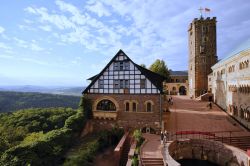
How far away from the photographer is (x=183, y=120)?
31422 mm

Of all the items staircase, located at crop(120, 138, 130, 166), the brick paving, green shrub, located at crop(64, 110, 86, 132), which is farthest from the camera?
green shrub, located at crop(64, 110, 86, 132)

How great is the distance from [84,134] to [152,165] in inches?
516

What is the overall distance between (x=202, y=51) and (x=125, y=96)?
107ft

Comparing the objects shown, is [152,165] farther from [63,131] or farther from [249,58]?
[249,58]

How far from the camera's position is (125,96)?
1131 inches

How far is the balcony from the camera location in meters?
28.9

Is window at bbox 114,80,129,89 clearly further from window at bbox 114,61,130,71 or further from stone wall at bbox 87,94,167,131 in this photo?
window at bbox 114,61,130,71

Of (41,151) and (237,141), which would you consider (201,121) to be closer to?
(237,141)

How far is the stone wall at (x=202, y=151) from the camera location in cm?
2077

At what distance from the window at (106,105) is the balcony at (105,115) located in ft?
2.11

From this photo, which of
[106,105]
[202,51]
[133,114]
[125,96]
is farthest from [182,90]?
[106,105]

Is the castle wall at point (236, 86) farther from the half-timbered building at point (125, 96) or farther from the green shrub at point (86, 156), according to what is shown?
the green shrub at point (86, 156)

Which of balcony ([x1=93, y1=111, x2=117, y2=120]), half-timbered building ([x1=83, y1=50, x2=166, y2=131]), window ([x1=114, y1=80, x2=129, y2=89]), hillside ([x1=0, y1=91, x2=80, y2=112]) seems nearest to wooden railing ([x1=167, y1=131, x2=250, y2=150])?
half-timbered building ([x1=83, y1=50, x2=166, y2=131])

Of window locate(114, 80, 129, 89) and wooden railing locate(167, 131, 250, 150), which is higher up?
window locate(114, 80, 129, 89)
